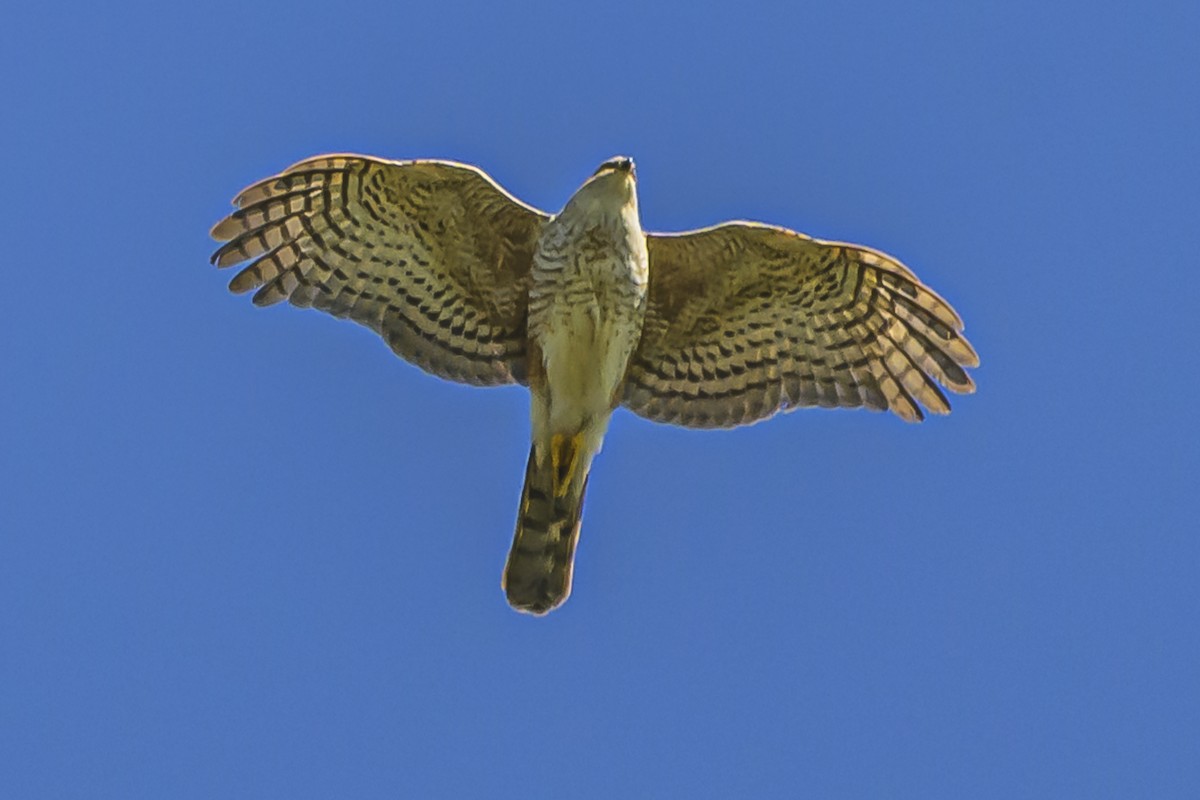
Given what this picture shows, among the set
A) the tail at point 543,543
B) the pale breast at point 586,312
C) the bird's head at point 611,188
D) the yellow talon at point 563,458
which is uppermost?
the bird's head at point 611,188

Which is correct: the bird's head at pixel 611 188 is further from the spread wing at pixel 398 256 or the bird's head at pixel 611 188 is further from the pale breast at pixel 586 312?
the spread wing at pixel 398 256

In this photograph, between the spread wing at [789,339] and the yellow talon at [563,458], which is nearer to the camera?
the yellow talon at [563,458]

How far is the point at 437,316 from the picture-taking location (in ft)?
39.9

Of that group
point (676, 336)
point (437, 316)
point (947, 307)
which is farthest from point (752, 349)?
point (437, 316)

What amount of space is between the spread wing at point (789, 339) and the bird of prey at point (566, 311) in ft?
0.03

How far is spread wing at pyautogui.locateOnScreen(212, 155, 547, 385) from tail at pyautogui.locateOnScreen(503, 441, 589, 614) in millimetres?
768

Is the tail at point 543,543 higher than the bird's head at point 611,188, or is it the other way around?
the bird's head at point 611,188

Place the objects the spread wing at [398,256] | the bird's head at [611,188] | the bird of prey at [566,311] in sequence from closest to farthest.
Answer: the bird's head at [611,188], the bird of prey at [566,311], the spread wing at [398,256]

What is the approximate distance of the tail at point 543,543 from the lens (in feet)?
38.8

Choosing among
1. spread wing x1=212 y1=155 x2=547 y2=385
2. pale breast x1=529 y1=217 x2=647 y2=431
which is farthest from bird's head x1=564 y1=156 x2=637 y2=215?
spread wing x1=212 y1=155 x2=547 y2=385

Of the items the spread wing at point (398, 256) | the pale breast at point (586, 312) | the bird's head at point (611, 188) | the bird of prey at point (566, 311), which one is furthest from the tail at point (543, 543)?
the bird's head at point (611, 188)

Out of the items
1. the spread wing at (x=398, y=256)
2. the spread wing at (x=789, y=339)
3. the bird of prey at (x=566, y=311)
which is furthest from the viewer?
the spread wing at (x=789, y=339)

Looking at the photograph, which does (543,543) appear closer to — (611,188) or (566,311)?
(566,311)

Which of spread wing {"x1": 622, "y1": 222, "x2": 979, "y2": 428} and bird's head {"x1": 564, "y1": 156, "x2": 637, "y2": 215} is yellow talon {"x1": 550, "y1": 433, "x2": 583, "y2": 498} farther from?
bird's head {"x1": 564, "y1": 156, "x2": 637, "y2": 215}
